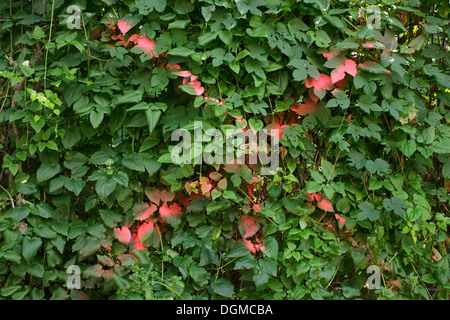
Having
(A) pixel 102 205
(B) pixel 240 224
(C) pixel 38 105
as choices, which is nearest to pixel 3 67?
(C) pixel 38 105

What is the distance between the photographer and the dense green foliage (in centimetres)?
195

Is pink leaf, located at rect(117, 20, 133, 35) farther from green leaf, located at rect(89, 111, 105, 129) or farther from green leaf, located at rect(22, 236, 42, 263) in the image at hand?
green leaf, located at rect(22, 236, 42, 263)

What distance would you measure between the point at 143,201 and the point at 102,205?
0.74 ft

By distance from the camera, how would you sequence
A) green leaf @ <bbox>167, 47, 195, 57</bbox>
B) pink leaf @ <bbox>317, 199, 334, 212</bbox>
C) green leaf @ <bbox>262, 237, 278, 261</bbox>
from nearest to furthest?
green leaf @ <bbox>167, 47, 195, 57</bbox>, green leaf @ <bbox>262, 237, 278, 261</bbox>, pink leaf @ <bbox>317, 199, 334, 212</bbox>

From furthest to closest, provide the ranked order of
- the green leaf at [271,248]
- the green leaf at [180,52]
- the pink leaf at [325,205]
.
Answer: the pink leaf at [325,205] → the green leaf at [271,248] → the green leaf at [180,52]

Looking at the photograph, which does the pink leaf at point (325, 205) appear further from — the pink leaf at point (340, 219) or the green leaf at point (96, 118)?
the green leaf at point (96, 118)
